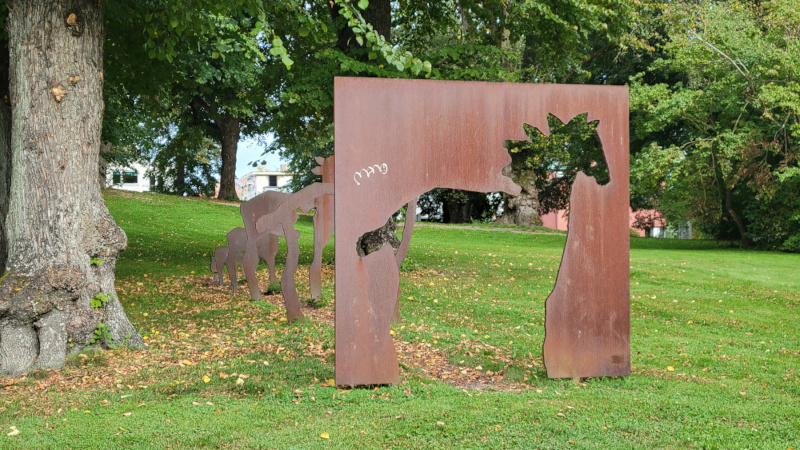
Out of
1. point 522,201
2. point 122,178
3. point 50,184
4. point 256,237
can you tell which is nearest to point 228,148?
point 522,201

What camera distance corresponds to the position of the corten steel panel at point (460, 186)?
583 cm

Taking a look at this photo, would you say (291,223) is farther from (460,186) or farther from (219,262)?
(460,186)

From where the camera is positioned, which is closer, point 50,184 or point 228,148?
point 50,184

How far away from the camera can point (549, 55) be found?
51.2 ft

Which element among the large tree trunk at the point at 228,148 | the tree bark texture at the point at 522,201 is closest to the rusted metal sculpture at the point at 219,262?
the tree bark texture at the point at 522,201

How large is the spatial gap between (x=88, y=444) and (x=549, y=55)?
13296 mm

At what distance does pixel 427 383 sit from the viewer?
6.24m

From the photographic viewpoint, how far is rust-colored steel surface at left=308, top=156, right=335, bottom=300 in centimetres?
1016

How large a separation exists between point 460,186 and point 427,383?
1.80 metres

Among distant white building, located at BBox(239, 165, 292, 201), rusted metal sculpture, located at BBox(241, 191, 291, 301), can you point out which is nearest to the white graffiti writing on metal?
rusted metal sculpture, located at BBox(241, 191, 291, 301)

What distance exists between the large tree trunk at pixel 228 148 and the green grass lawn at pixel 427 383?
20.9 meters

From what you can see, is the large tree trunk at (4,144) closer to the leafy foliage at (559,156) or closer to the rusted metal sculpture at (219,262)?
the rusted metal sculpture at (219,262)

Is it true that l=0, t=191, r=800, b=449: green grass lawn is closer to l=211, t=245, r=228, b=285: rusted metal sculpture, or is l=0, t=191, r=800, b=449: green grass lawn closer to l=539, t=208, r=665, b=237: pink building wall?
l=211, t=245, r=228, b=285: rusted metal sculpture

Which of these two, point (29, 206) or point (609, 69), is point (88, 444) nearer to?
point (29, 206)
